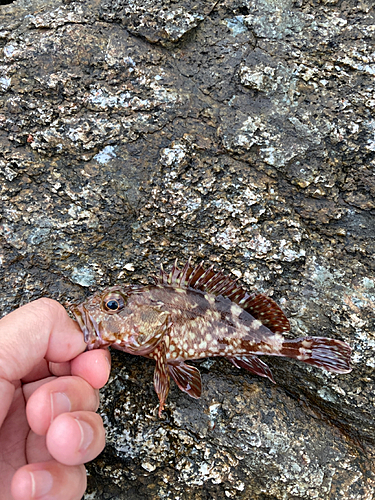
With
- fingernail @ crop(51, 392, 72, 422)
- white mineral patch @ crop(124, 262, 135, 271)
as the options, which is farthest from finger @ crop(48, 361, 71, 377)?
white mineral patch @ crop(124, 262, 135, 271)

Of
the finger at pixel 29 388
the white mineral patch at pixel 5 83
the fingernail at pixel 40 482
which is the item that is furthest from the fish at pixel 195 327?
the white mineral patch at pixel 5 83

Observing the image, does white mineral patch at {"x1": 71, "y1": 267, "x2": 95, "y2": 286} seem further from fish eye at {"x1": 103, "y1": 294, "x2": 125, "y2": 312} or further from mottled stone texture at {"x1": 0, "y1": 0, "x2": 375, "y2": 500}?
fish eye at {"x1": 103, "y1": 294, "x2": 125, "y2": 312}

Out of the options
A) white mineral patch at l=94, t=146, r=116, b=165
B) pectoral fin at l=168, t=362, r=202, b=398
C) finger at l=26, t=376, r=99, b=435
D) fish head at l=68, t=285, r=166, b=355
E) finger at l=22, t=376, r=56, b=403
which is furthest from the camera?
white mineral patch at l=94, t=146, r=116, b=165

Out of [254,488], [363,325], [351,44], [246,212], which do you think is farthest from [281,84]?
[254,488]

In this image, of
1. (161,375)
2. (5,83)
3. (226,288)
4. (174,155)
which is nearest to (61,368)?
(161,375)

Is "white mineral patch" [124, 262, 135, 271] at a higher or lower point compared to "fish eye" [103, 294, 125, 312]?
lower

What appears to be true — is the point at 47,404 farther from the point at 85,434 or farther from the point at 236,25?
the point at 236,25
